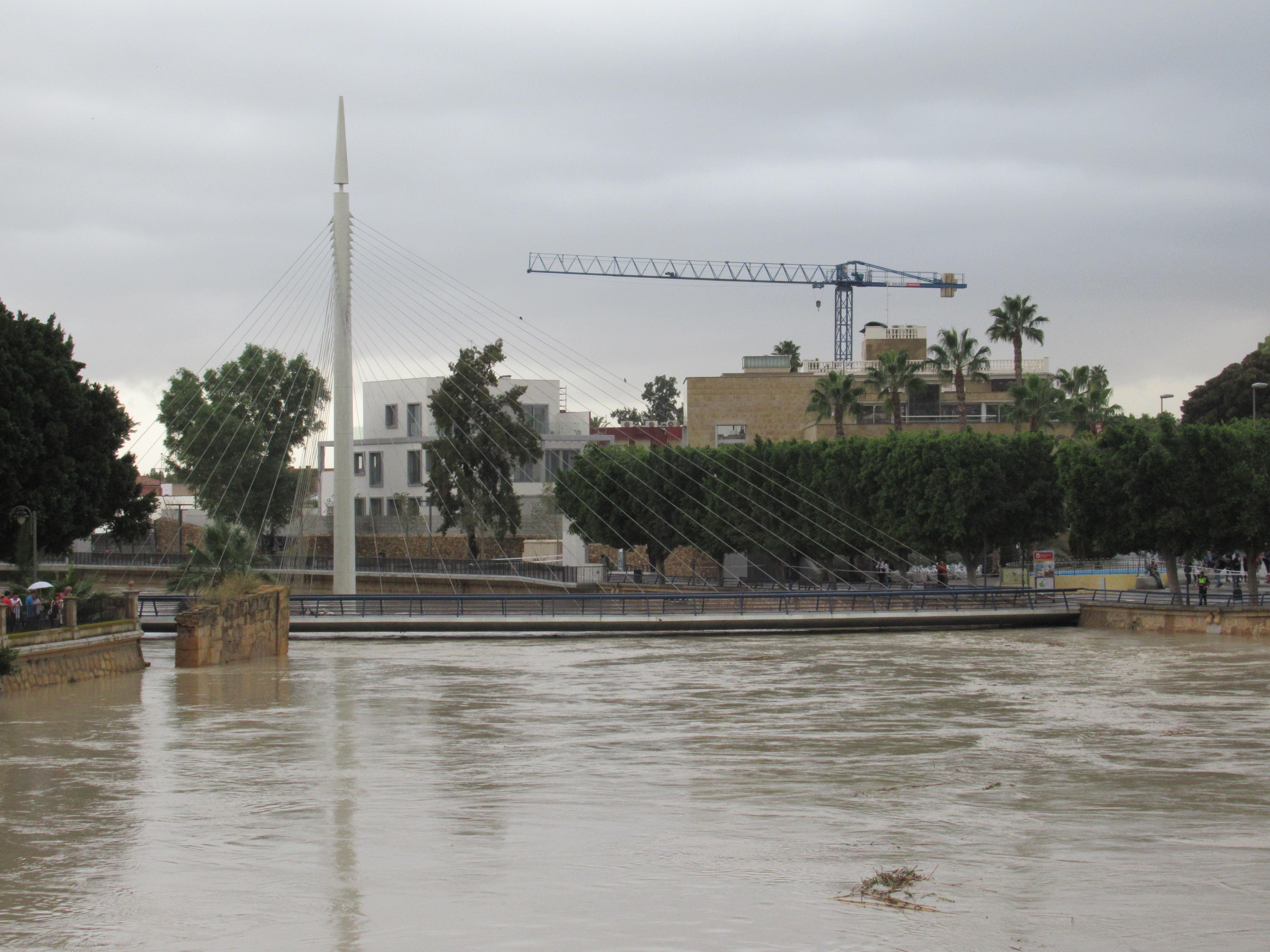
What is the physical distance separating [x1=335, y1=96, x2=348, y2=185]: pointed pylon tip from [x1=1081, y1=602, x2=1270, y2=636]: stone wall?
29933 mm

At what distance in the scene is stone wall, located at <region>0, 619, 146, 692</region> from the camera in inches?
902

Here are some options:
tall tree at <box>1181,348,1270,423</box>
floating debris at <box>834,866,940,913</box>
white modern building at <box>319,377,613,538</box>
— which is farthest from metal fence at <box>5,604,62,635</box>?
tall tree at <box>1181,348,1270,423</box>

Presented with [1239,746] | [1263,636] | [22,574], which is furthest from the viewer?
[1263,636]

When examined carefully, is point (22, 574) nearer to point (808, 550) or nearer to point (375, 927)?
point (375, 927)

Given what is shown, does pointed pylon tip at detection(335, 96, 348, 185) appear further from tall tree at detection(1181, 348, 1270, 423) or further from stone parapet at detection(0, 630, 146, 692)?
tall tree at detection(1181, 348, 1270, 423)

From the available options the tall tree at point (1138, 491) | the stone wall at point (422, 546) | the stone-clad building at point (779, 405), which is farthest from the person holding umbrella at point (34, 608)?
the stone-clad building at point (779, 405)

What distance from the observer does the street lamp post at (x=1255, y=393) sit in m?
48.6

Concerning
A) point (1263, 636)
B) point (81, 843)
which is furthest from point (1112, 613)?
point (81, 843)

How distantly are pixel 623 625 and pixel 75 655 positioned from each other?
18.9 meters

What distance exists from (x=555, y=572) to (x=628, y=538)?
6.09m

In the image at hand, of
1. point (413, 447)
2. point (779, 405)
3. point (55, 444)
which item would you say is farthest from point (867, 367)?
point (55, 444)

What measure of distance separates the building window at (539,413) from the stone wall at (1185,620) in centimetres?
3835

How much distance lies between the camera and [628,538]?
2350 inches

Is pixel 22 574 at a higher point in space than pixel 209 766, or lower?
higher
